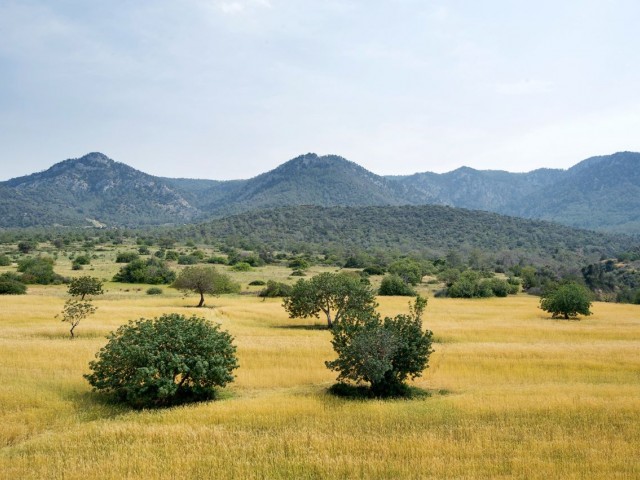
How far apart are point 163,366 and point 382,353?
8379 millimetres

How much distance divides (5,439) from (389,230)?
185707 millimetres

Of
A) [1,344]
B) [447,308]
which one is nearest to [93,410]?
[1,344]

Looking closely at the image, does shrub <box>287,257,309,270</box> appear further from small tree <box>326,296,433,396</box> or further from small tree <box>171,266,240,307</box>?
small tree <box>326,296,433,396</box>

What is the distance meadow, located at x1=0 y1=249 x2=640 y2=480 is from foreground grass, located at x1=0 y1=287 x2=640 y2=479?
5cm

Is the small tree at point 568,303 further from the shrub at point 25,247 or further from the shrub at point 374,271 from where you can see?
the shrub at point 25,247

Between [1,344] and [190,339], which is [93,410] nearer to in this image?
[190,339]

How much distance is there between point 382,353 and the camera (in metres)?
19.6

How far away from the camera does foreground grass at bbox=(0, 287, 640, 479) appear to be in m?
12.2

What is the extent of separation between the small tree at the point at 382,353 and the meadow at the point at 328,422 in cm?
136

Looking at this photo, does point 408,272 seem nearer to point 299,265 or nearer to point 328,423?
point 299,265

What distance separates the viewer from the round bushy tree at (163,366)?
18.3 meters

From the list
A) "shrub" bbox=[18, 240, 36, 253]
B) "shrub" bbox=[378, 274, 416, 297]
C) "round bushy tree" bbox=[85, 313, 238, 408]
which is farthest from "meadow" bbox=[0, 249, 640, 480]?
"shrub" bbox=[18, 240, 36, 253]

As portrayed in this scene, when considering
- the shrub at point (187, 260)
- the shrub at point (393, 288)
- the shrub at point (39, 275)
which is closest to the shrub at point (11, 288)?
the shrub at point (39, 275)

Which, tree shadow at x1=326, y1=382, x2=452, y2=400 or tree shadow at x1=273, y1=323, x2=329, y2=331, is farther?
tree shadow at x1=273, y1=323, x2=329, y2=331
